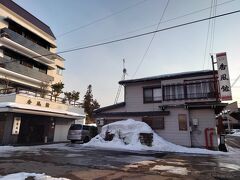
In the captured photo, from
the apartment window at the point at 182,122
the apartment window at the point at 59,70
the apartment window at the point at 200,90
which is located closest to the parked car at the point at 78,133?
the apartment window at the point at 182,122

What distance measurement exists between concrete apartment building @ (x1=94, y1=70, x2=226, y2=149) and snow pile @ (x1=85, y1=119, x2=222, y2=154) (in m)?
1.32

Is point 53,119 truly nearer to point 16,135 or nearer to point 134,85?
point 16,135

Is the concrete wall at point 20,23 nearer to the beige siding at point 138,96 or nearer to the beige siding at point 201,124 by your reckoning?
the beige siding at point 138,96

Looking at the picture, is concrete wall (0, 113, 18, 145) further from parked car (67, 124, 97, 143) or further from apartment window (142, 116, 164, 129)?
apartment window (142, 116, 164, 129)

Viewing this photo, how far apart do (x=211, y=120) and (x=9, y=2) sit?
93.8ft

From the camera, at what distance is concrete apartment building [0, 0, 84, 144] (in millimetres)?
17078

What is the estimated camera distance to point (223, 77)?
52.2 ft

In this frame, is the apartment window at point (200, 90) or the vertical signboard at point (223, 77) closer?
the vertical signboard at point (223, 77)

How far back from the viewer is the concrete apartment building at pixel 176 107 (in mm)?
16984

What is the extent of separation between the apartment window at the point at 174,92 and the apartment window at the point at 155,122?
2082mm

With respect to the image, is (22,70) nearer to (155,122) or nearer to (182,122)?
(155,122)

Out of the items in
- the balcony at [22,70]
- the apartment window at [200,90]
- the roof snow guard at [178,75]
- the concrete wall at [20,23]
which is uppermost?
the concrete wall at [20,23]

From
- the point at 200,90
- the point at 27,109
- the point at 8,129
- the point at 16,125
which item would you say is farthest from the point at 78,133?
the point at 200,90

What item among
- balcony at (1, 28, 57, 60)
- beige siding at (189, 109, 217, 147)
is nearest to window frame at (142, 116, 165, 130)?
beige siding at (189, 109, 217, 147)
